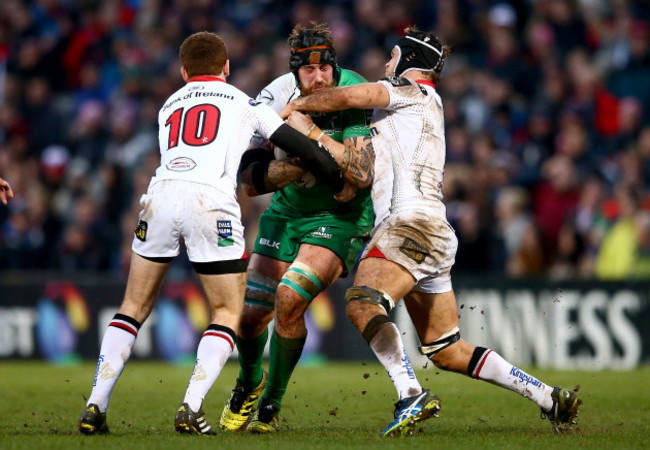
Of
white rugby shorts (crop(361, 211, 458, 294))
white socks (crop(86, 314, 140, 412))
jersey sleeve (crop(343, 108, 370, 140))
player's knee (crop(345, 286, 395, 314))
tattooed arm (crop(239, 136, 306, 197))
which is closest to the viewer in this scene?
white socks (crop(86, 314, 140, 412))

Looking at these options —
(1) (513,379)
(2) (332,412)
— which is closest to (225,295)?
(2) (332,412)

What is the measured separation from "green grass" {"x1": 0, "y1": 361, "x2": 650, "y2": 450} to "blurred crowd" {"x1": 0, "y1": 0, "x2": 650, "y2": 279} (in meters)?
2.23

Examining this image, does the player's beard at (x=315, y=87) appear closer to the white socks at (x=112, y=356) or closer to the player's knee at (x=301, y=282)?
the player's knee at (x=301, y=282)

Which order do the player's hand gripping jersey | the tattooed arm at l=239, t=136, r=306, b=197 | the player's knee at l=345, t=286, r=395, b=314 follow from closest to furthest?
the player's knee at l=345, t=286, r=395, b=314 → the tattooed arm at l=239, t=136, r=306, b=197 → the player's hand gripping jersey

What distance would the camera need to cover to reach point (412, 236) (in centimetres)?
707

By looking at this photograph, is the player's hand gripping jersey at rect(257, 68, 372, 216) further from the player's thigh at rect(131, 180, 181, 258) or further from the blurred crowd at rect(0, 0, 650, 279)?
the blurred crowd at rect(0, 0, 650, 279)

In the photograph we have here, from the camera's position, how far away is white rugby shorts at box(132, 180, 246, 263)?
22.5 ft

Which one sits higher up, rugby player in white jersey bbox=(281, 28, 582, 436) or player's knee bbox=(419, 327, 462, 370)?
rugby player in white jersey bbox=(281, 28, 582, 436)

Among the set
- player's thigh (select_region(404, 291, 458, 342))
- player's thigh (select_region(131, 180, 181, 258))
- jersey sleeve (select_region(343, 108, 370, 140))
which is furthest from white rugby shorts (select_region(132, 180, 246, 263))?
player's thigh (select_region(404, 291, 458, 342))

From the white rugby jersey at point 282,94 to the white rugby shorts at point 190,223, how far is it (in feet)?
4.15

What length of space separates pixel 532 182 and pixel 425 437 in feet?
28.5

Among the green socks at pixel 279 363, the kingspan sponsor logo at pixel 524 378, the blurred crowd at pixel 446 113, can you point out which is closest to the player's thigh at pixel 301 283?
the green socks at pixel 279 363

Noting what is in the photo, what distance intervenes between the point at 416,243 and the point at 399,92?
40.3 inches

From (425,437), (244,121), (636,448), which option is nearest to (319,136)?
(244,121)
